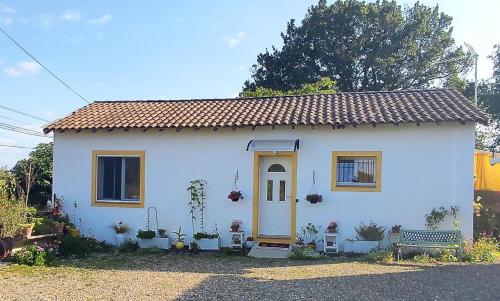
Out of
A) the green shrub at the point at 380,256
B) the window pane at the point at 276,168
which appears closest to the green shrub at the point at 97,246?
the window pane at the point at 276,168

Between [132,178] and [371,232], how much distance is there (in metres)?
6.55

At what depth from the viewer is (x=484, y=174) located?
17.0 meters

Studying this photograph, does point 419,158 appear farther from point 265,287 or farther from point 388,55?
point 388,55

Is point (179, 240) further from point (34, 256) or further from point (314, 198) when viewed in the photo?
point (314, 198)

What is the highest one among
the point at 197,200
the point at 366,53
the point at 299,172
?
the point at 366,53

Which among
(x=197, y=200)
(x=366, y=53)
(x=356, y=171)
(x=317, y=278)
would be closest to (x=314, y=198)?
(x=356, y=171)

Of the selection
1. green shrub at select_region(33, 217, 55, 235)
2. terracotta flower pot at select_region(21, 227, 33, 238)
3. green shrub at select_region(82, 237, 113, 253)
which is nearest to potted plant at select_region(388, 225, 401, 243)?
green shrub at select_region(82, 237, 113, 253)

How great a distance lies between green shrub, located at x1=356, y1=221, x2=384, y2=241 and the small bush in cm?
569

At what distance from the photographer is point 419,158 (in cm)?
1170

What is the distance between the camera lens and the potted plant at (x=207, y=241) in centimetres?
1248

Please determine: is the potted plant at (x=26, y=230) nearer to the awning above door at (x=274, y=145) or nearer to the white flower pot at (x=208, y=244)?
the white flower pot at (x=208, y=244)

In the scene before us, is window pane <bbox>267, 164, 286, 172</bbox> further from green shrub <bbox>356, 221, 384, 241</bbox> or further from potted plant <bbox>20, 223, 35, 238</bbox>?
potted plant <bbox>20, 223, 35, 238</bbox>

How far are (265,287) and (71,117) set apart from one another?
8808 millimetres

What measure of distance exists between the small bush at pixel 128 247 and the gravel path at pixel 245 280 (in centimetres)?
137
